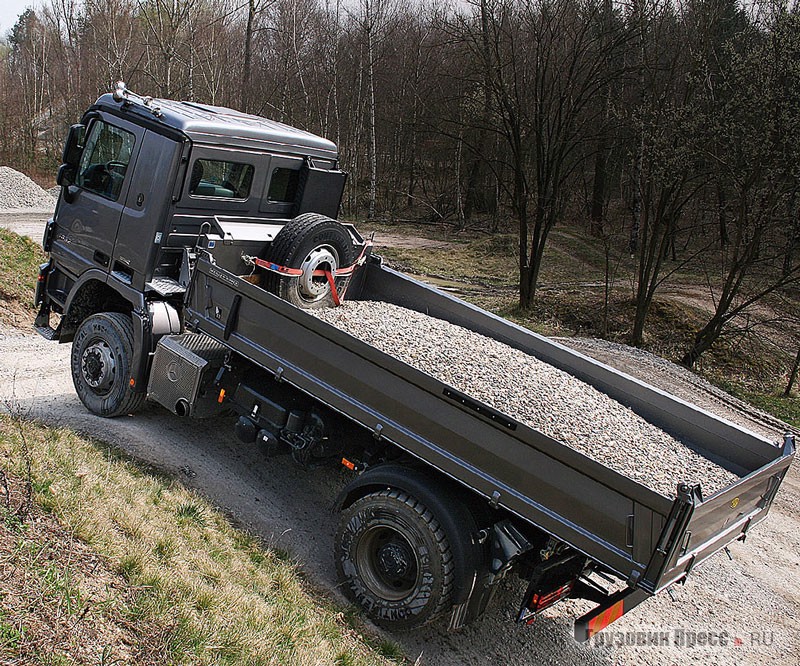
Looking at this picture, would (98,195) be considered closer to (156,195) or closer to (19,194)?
(156,195)

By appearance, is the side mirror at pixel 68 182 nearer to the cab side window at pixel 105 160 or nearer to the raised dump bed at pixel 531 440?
the cab side window at pixel 105 160

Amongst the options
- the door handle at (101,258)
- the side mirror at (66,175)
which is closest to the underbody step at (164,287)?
the door handle at (101,258)

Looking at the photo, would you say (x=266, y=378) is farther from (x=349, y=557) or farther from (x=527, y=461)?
(x=527, y=461)

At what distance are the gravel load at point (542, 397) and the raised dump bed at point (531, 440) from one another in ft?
0.52

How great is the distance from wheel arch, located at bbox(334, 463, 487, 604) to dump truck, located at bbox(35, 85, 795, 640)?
0.01 metres

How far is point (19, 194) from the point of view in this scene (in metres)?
25.2

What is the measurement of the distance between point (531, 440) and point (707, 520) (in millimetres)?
1047

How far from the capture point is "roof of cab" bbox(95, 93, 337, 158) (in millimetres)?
6234

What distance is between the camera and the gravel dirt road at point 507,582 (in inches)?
193

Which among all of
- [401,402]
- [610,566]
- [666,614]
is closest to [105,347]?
[401,402]

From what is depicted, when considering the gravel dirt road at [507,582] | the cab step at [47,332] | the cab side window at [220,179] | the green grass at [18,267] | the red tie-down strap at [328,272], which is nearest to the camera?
the gravel dirt road at [507,582]

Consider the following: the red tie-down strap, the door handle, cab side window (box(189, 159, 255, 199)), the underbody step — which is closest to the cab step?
the door handle

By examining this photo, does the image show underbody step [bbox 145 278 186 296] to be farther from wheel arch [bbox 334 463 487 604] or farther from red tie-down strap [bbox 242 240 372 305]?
wheel arch [bbox 334 463 487 604]

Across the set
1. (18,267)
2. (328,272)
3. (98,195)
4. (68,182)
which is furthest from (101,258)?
(18,267)
